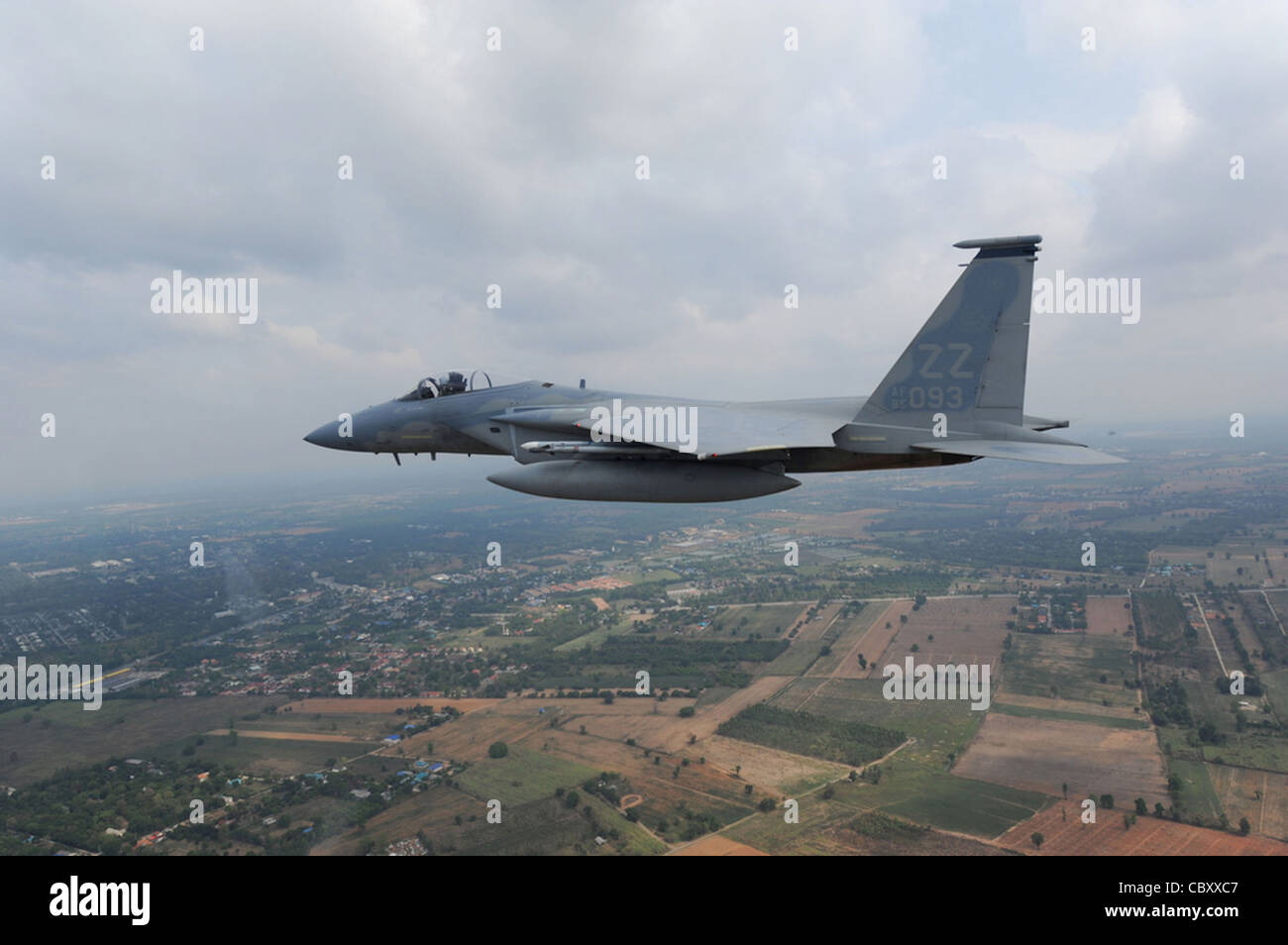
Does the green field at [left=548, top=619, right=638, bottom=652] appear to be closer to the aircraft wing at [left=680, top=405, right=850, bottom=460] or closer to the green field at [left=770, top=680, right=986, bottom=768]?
the green field at [left=770, top=680, right=986, bottom=768]

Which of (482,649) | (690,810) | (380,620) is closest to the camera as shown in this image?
(690,810)

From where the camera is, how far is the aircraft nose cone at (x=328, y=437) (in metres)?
12.9

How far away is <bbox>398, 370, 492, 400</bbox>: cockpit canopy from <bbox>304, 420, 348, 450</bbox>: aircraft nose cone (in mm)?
1839

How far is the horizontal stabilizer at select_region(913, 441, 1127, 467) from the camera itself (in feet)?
28.3

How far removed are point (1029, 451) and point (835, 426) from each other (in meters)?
3.04

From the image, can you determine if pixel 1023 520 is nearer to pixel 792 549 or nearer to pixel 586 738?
pixel 792 549

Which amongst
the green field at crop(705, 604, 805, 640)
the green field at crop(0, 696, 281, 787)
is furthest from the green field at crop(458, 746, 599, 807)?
the green field at crop(705, 604, 805, 640)

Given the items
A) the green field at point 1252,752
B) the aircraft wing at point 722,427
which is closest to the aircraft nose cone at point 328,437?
the aircraft wing at point 722,427

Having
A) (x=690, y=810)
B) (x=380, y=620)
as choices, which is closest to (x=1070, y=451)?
(x=690, y=810)

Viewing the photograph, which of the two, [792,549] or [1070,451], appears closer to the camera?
[1070,451]

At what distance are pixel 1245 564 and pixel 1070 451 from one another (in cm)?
4121

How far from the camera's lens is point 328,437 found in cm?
1297

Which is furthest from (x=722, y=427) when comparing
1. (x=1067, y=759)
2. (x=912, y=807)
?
(x=1067, y=759)

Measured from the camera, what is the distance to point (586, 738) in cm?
1866
